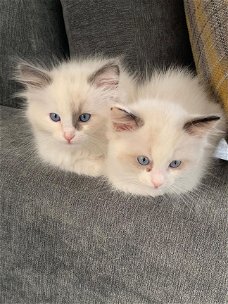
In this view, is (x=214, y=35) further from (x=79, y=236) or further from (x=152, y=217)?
(x=79, y=236)

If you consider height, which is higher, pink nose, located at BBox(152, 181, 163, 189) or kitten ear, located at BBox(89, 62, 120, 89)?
kitten ear, located at BBox(89, 62, 120, 89)

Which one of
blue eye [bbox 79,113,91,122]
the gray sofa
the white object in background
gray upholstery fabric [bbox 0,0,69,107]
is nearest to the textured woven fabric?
the white object in background

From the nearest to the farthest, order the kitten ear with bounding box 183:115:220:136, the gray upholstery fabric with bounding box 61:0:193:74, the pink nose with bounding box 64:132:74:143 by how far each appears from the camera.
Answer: the kitten ear with bounding box 183:115:220:136, the pink nose with bounding box 64:132:74:143, the gray upholstery fabric with bounding box 61:0:193:74

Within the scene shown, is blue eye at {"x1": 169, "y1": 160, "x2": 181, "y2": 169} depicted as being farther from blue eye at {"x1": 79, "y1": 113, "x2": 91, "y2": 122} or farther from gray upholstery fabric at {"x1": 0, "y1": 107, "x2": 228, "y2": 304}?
blue eye at {"x1": 79, "y1": 113, "x2": 91, "y2": 122}

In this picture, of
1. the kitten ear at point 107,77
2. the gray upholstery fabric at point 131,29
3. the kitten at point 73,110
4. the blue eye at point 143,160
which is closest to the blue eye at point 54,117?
the kitten at point 73,110

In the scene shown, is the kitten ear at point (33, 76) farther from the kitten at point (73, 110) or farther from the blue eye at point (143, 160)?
the blue eye at point (143, 160)

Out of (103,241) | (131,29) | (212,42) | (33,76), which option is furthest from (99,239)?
(131,29)
